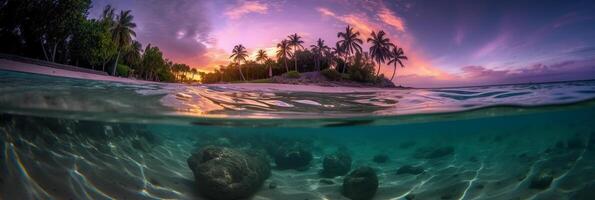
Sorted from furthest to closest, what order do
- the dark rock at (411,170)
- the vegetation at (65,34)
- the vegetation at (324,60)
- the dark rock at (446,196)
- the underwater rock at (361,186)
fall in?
the dark rock at (411,170) < the dark rock at (446,196) < the underwater rock at (361,186) < the vegetation at (324,60) < the vegetation at (65,34)

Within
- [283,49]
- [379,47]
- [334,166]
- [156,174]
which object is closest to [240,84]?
[283,49]

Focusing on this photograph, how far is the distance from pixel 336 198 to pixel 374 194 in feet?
4.66

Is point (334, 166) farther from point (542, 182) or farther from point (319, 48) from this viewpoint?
point (542, 182)

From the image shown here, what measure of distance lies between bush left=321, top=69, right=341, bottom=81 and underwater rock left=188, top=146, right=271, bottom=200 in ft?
15.0

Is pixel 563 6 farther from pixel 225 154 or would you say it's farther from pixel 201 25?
pixel 225 154

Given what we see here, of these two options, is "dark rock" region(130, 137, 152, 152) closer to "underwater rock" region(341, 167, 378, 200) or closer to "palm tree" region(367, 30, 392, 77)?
"underwater rock" region(341, 167, 378, 200)

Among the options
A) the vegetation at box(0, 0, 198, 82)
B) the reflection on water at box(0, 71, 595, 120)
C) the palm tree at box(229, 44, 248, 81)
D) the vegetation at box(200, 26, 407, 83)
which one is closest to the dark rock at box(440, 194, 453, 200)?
the reflection on water at box(0, 71, 595, 120)

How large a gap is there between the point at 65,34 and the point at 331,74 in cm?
1477

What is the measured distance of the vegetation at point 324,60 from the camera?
29.4ft

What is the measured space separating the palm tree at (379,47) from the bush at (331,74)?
1.59 meters

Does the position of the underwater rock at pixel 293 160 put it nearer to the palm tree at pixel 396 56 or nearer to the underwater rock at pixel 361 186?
the underwater rock at pixel 361 186

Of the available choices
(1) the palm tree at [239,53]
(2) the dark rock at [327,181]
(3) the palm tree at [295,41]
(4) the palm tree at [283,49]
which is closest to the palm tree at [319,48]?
(3) the palm tree at [295,41]

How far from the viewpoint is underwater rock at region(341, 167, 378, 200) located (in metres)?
9.26

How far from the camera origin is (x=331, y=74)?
11711 mm
